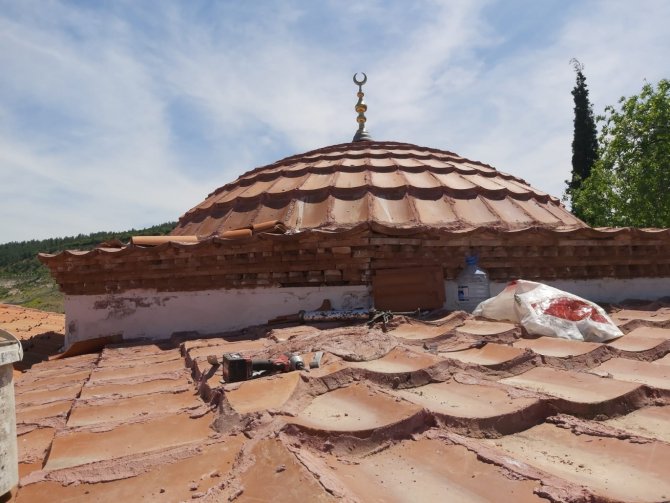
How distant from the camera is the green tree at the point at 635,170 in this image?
1496 centimetres

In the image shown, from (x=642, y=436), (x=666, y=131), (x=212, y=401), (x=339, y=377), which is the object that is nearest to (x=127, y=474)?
(x=212, y=401)

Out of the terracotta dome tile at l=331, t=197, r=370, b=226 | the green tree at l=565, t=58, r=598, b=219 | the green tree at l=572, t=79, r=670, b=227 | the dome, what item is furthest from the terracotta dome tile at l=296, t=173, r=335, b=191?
the green tree at l=565, t=58, r=598, b=219

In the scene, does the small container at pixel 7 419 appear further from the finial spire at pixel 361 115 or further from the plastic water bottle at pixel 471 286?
the finial spire at pixel 361 115

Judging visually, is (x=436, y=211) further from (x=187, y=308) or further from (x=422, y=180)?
(x=187, y=308)

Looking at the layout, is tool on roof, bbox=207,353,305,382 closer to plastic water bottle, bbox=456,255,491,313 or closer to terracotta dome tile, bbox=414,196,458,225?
plastic water bottle, bbox=456,255,491,313

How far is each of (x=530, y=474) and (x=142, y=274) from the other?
14.7 feet

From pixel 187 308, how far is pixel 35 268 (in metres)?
39.9

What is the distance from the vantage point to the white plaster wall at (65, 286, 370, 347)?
4.77 metres

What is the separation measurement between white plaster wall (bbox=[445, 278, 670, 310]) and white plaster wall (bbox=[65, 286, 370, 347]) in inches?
71.8

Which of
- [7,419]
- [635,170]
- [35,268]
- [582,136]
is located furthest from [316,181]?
[35,268]

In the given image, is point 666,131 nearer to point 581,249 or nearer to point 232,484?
point 581,249

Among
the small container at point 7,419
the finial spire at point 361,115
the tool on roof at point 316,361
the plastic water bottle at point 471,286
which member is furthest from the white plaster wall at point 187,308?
the finial spire at point 361,115

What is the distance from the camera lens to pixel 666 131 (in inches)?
588

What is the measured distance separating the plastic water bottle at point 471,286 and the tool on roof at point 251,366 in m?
2.70
